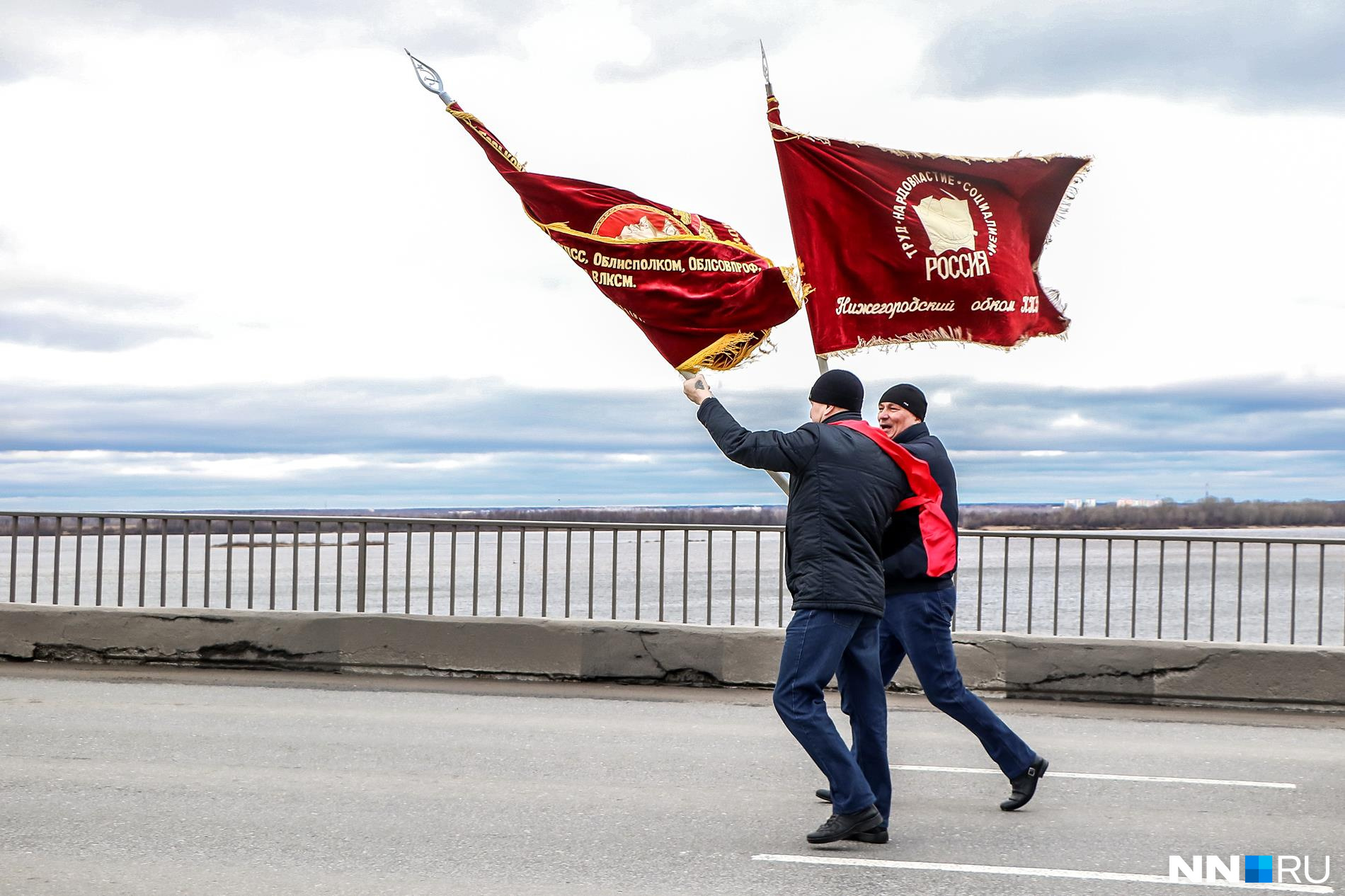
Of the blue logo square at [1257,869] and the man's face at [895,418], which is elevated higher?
the man's face at [895,418]

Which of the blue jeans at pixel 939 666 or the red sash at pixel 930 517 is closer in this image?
the red sash at pixel 930 517

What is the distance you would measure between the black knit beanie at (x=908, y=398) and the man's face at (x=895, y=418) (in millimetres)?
14

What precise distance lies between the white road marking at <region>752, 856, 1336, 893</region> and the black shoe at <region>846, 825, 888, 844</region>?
0.17m

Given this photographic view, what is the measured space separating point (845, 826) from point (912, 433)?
1.93 m

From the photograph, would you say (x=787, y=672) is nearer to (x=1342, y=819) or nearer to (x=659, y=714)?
(x=1342, y=819)

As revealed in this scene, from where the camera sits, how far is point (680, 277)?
8648 millimetres

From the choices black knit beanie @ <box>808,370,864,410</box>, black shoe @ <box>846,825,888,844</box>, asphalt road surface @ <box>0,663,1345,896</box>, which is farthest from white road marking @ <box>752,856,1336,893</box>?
black knit beanie @ <box>808,370,864,410</box>

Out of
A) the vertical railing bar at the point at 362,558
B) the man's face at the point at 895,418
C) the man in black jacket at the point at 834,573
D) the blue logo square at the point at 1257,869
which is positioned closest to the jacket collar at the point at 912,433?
the man's face at the point at 895,418

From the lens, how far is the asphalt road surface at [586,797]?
4.93m

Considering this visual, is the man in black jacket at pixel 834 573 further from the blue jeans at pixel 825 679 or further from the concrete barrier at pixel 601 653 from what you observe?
the concrete barrier at pixel 601 653

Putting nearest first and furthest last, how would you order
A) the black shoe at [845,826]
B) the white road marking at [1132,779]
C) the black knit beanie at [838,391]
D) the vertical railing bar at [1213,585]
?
the black shoe at [845,826]
the black knit beanie at [838,391]
the white road marking at [1132,779]
the vertical railing bar at [1213,585]

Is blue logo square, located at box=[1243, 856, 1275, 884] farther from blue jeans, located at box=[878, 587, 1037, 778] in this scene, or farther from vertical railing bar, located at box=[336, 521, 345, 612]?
vertical railing bar, located at box=[336, 521, 345, 612]

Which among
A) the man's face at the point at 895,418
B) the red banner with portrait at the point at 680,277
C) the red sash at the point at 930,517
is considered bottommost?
the red sash at the point at 930,517

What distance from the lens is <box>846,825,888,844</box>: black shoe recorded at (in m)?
5.40
